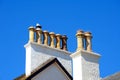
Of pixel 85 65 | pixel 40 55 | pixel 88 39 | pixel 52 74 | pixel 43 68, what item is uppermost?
pixel 88 39

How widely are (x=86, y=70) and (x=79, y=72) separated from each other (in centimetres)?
31

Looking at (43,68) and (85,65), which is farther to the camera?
(43,68)

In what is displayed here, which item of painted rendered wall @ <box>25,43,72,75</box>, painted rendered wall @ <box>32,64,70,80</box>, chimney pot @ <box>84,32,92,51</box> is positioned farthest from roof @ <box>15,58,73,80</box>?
chimney pot @ <box>84,32,92,51</box>

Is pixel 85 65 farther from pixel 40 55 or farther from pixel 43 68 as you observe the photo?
pixel 40 55

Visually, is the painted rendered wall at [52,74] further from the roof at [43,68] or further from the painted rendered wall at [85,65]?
the painted rendered wall at [85,65]

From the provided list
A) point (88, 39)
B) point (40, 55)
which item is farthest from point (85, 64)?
point (40, 55)

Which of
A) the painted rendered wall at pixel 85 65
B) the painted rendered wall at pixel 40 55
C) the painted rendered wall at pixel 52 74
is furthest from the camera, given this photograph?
the painted rendered wall at pixel 40 55

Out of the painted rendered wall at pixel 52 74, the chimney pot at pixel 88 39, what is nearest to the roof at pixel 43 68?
the painted rendered wall at pixel 52 74

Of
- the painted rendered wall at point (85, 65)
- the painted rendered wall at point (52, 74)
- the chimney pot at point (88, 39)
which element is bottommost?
the painted rendered wall at point (52, 74)

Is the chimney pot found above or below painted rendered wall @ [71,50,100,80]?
above

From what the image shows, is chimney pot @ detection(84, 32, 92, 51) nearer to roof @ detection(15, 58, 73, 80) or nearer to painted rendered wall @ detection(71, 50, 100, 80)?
painted rendered wall @ detection(71, 50, 100, 80)

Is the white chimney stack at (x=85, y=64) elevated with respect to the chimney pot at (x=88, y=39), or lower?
lower

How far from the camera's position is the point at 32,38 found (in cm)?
2284

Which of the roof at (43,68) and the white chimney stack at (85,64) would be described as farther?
the roof at (43,68)
